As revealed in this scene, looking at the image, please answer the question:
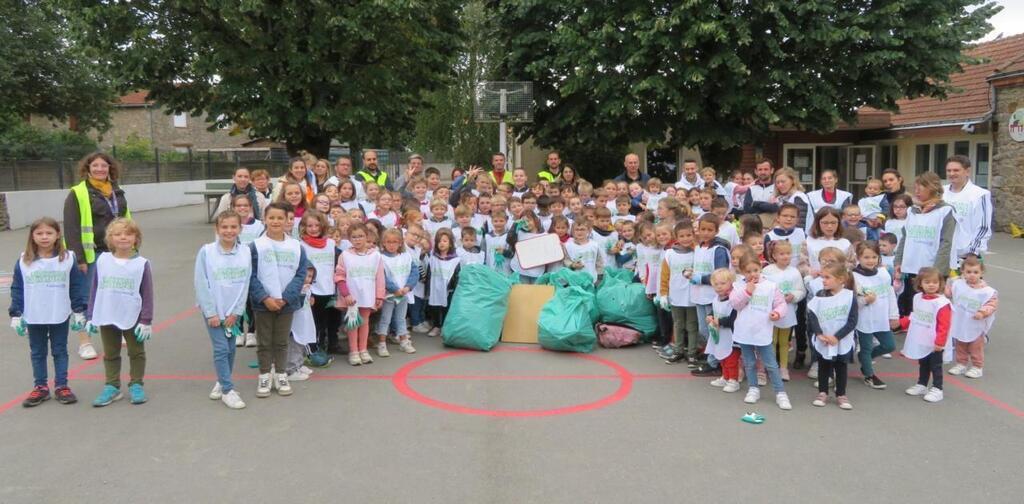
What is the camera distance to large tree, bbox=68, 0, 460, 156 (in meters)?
14.7

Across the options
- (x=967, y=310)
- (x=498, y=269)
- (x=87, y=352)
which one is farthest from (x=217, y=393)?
(x=967, y=310)

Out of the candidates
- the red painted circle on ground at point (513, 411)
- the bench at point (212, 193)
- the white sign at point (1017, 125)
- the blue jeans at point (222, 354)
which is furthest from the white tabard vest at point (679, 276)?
the bench at point (212, 193)

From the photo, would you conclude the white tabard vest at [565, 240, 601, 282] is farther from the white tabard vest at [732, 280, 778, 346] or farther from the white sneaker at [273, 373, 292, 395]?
the white sneaker at [273, 373, 292, 395]

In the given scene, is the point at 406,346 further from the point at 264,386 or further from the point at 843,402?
the point at 843,402

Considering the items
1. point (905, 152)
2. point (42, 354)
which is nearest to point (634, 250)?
point (42, 354)

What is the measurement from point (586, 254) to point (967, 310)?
10.8 ft

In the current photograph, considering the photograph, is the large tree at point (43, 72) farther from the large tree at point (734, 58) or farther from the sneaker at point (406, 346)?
the sneaker at point (406, 346)

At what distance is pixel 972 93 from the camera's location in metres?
18.5

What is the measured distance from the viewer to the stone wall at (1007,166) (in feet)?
55.6

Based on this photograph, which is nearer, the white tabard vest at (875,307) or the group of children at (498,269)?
the group of children at (498,269)

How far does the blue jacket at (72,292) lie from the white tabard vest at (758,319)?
488 centimetres

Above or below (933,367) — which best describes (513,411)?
below

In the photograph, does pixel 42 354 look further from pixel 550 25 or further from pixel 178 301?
pixel 550 25

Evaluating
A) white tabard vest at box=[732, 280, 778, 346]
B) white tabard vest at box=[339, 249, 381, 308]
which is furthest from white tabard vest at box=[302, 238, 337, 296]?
white tabard vest at box=[732, 280, 778, 346]
